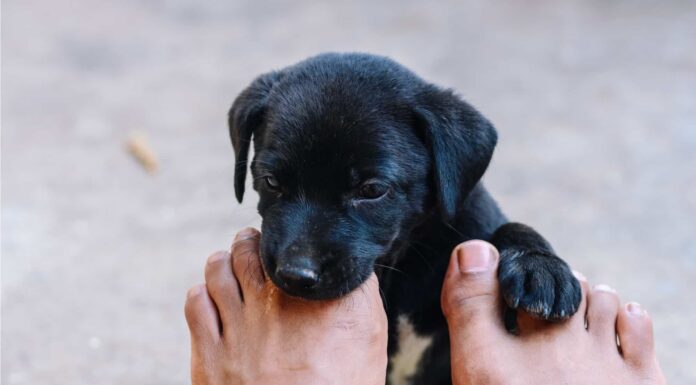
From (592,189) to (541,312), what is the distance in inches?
101

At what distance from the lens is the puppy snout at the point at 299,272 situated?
2.24 meters

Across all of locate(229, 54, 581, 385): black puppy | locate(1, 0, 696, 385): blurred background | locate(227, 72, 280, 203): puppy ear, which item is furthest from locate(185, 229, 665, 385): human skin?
locate(1, 0, 696, 385): blurred background

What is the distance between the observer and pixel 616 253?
170 inches

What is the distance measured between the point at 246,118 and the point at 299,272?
70 centimetres

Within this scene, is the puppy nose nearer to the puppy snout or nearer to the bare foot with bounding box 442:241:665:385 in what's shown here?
the puppy snout

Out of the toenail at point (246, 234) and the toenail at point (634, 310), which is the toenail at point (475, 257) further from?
the toenail at point (246, 234)

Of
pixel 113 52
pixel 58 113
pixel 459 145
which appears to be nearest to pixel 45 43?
pixel 113 52

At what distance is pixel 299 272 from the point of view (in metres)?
2.23

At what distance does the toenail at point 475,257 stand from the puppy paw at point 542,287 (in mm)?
83

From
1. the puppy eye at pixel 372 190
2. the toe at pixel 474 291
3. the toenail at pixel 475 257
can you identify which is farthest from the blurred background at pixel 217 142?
the puppy eye at pixel 372 190

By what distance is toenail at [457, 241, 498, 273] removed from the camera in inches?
103

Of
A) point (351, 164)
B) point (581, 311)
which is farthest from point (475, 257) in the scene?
point (351, 164)

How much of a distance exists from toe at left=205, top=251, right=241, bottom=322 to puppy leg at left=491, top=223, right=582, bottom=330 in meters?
0.85

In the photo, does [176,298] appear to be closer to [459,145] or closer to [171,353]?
[171,353]
